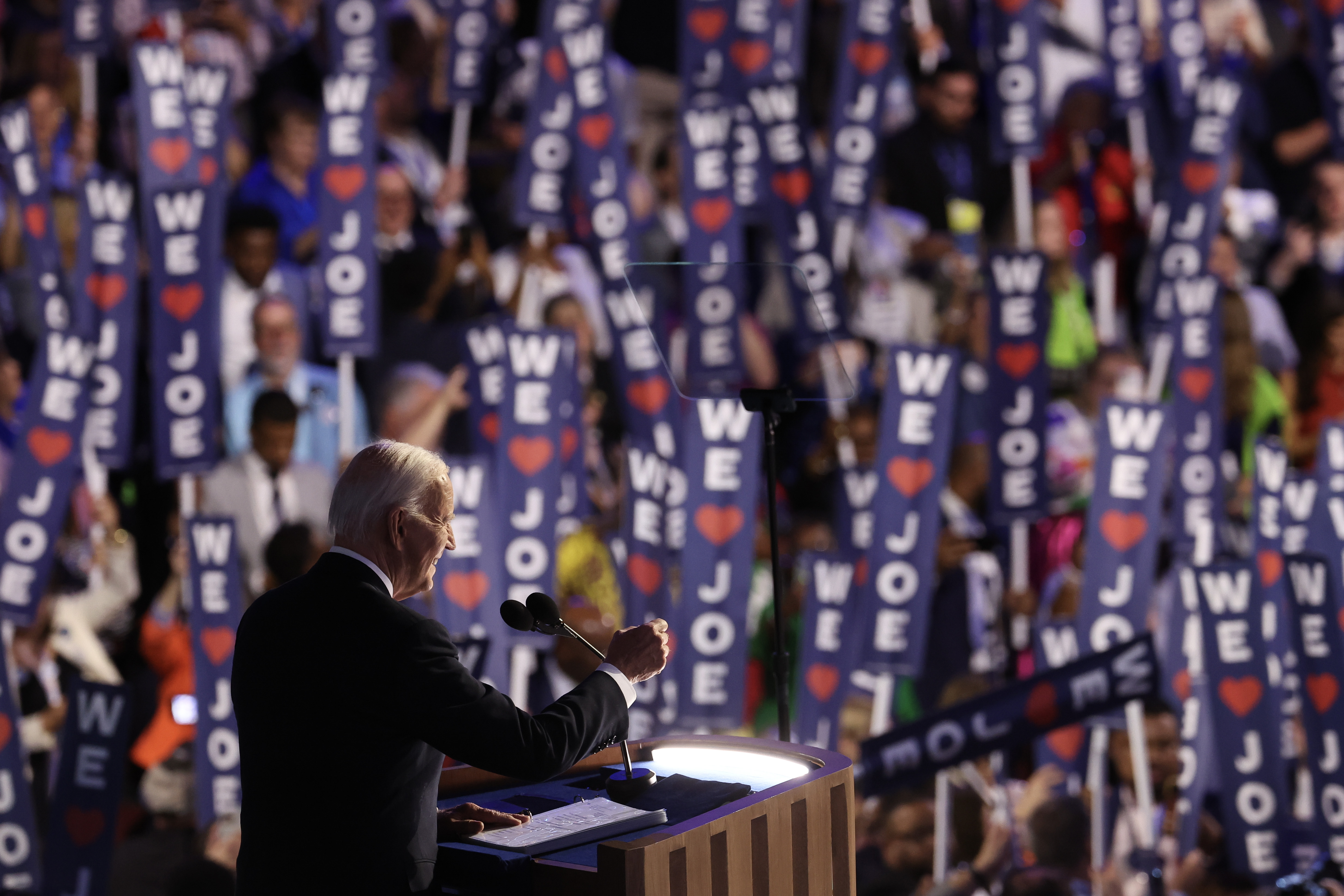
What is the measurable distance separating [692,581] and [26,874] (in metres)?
2.39

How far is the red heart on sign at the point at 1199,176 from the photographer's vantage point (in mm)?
5094

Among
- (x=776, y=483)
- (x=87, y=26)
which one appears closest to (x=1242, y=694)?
(x=776, y=483)

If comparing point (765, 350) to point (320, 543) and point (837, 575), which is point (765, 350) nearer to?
point (837, 575)

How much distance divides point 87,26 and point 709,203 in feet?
8.60

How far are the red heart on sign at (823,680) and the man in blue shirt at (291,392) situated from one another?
1.91 m

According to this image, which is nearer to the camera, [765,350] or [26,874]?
[765,350]

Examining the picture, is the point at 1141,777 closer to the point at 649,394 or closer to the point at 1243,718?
the point at 1243,718

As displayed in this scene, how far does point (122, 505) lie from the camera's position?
16.7 feet

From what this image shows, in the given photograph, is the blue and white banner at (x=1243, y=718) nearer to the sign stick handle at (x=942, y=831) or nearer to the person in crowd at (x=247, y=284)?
the sign stick handle at (x=942, y=831)

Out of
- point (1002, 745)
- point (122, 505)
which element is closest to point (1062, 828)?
point (1002, 745)

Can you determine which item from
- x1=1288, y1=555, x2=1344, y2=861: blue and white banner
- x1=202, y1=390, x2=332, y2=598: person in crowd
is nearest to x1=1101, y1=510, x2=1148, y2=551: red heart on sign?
x1=1288, y1=555, x2=1344, y2=861: blue and white banner

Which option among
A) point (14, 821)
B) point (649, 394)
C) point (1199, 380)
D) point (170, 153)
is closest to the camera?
point (14, 821)

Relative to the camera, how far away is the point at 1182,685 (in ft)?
15.3

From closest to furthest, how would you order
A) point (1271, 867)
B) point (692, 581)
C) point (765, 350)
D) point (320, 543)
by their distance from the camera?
1. point (765, 350)
2. point (1271, 867)
3. point (692, 581)
4. point (320, 543)
